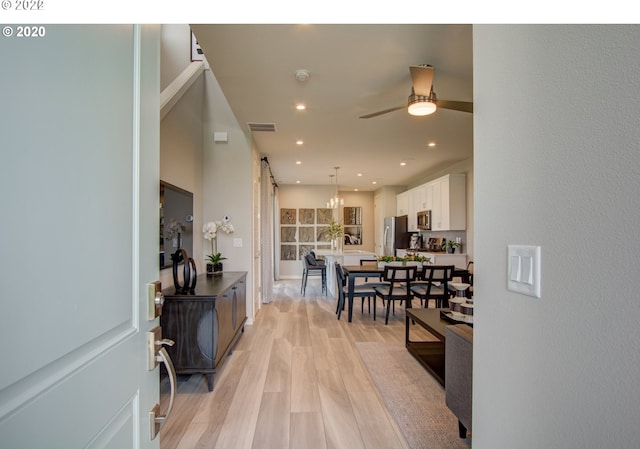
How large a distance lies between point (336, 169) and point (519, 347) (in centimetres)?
653

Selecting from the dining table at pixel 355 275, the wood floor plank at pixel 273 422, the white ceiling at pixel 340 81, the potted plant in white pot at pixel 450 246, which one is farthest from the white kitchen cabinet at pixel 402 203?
the wood floor plank at pixel 273 422

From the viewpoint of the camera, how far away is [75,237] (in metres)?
0.60

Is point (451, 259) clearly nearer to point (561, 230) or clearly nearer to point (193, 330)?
point (193, 330)

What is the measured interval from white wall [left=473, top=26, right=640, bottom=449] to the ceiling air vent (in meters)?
3.51

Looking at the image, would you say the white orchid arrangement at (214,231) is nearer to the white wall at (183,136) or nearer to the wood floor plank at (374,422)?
the white wall at (183,136)

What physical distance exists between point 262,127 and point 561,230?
13.3ft

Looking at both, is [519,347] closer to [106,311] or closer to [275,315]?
[106,311]

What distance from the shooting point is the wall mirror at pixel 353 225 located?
10.5 metres

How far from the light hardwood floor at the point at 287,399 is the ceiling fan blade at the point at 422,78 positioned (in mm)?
2583

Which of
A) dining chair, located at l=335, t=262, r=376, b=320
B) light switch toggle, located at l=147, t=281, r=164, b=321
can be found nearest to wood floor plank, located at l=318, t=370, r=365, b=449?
light switch toggle, located at l=147, t=281, r=164, b=321

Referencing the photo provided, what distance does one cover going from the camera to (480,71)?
94cm

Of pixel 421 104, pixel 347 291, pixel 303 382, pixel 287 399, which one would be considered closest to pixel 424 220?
pixel 347 291

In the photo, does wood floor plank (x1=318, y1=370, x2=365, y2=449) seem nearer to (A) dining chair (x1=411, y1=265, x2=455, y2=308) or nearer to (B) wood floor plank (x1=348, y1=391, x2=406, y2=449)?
(B) wood floor plank (x1=348, y1=391, x2=406, y2=449)
